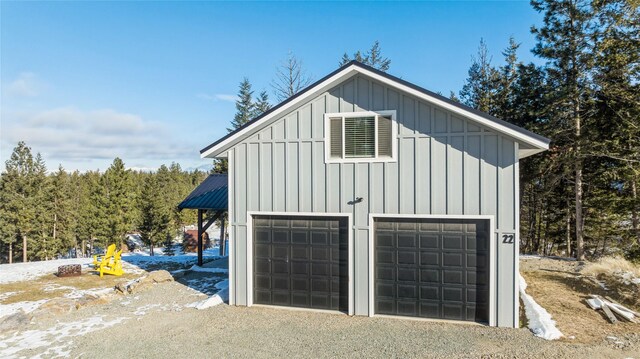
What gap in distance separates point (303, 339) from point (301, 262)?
2032mm

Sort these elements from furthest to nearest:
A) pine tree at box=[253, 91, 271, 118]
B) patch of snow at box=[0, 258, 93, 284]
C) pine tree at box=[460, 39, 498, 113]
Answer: pine tree at box=[253, 91, 271, 118]
pine tree at box=[460, 39, 498, 113]
patch of snow at box=[0, 258, 93, 284]

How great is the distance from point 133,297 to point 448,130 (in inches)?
362

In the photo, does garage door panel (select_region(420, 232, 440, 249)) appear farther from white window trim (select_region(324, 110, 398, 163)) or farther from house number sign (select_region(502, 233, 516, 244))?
white window trim (select_region(324, 110, 398, 163))

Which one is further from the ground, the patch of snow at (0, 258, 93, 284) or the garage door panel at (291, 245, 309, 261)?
the garage door panel at (291, 245, 309, 261)

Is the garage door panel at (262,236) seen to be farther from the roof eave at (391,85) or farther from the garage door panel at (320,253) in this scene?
the roof eave at (391,85)

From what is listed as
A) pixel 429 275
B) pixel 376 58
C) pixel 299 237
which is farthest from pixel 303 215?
pixel 376 58

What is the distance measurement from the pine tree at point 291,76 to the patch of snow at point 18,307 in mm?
18891

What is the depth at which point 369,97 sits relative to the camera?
24.3 ft

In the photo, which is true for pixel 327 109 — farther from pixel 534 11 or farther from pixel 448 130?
pixel 534 11

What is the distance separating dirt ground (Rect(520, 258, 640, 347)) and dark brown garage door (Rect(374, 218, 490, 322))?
1607 millimetres

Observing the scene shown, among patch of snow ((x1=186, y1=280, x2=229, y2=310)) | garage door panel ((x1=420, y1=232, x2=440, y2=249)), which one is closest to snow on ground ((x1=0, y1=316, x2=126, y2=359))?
patch of snow ((x1=186, y1=280, x2=229, y2=310))

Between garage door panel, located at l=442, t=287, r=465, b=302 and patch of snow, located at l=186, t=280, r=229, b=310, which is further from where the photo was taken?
patch of snow, located at l=186, t=280, r=229, b=310

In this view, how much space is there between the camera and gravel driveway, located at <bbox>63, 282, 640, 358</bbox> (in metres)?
5.47

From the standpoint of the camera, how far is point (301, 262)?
25.8ft
